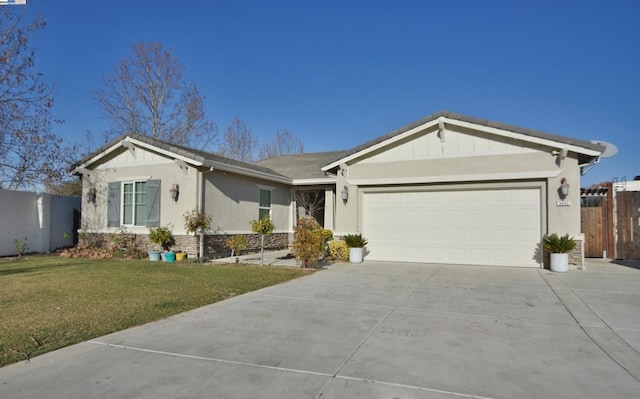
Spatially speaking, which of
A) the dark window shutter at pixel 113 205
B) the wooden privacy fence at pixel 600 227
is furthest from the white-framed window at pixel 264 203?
the wooden privacy fence at pixel 600 227

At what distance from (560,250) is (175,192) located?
12.1 m

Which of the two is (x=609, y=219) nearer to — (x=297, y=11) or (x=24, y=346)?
(x=297, y=11)

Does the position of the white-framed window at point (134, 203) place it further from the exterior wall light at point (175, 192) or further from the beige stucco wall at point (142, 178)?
the exterior wall light at point (175, 192)

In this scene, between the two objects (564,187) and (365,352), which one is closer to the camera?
(365,352)

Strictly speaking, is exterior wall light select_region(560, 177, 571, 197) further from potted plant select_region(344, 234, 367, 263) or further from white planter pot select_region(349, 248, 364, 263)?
white planter pot select_region(349, 248, 364, 263)

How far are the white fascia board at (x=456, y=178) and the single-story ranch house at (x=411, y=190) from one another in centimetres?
3

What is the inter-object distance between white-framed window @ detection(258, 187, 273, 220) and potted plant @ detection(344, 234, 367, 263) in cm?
513

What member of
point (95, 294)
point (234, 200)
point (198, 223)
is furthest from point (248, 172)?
point (95, 294)

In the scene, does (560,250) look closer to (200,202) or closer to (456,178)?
(456,178)

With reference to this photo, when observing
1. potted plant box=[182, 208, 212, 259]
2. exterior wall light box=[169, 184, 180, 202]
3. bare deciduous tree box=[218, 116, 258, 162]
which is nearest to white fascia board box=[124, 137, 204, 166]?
exterior wall light box=[169, 184, 180, 202]

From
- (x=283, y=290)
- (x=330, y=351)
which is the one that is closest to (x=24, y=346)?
(x=330, y=351)

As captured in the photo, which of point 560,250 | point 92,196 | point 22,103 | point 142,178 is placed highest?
point 22,103

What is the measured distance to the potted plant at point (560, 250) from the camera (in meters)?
10.4

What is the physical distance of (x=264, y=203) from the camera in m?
16.9
